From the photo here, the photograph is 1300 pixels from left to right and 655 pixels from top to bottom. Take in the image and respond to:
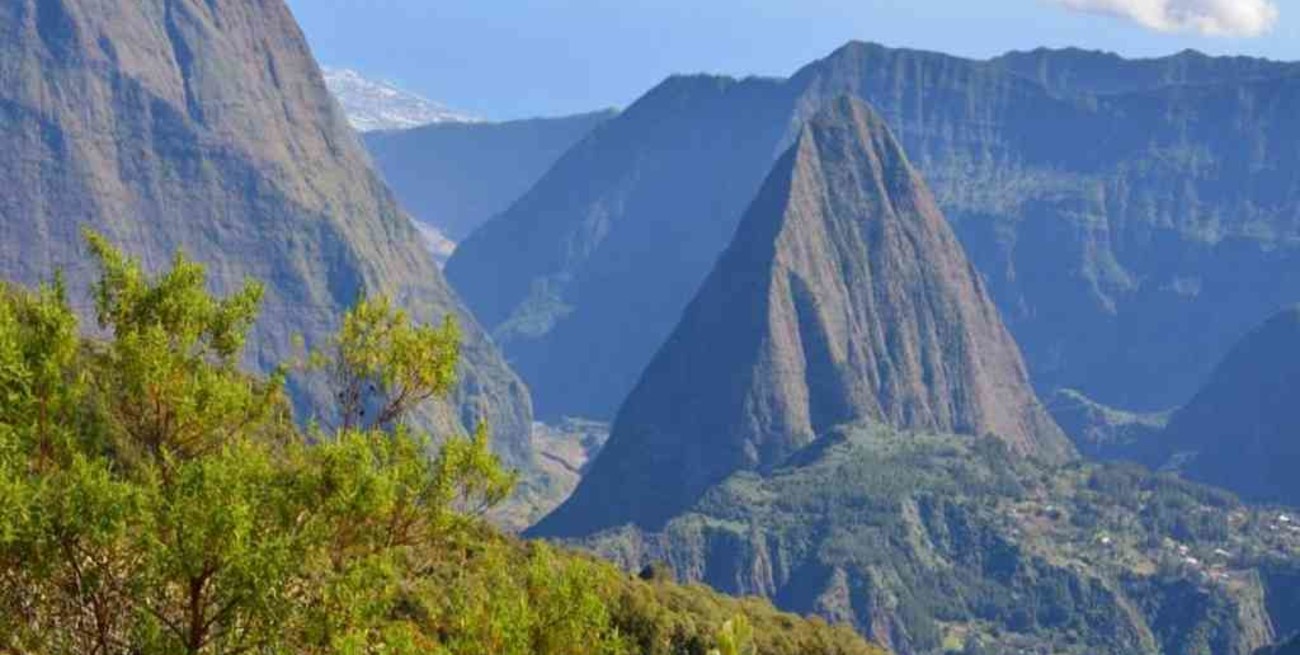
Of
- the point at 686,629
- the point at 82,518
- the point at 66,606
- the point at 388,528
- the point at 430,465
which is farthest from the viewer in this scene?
the point at 686,629

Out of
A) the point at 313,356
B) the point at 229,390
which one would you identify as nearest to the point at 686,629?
the point at 313,356

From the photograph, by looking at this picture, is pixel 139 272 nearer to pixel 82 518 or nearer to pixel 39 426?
pixel 39 426

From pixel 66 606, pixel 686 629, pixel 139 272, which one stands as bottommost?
pixel 686 629

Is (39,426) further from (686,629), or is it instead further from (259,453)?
(686,629)

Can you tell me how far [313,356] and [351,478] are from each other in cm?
1046

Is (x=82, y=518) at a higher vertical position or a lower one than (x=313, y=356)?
lower

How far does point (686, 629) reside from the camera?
11419cm

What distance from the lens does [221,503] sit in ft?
86.4

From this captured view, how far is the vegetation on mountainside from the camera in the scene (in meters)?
26.4

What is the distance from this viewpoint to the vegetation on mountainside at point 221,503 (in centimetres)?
2642

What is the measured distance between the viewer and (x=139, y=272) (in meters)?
34.2

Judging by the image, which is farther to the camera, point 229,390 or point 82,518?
point 229,390

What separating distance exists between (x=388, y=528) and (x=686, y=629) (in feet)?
275

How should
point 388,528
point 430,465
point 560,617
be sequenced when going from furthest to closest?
1. point 430,465
2. point 388,528
3. point 560,617
